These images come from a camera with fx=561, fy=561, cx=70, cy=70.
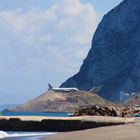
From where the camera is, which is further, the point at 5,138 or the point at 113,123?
the point at 113,123

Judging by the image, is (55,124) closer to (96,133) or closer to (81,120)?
(81,120)

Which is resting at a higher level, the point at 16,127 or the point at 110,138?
the point at 16,127

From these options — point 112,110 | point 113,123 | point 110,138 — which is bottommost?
point 110,138

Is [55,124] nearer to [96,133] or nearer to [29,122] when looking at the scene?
[29,122]

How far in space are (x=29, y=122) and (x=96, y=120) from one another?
20.8 feet

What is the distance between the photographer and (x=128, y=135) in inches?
1379

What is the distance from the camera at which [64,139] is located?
35406mm

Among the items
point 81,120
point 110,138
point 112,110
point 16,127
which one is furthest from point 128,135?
point 112,110

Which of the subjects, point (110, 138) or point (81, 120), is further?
point (81, 120)

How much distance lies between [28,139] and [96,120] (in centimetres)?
1456

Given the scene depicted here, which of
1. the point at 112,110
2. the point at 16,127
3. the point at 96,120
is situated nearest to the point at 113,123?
the point at 96,120

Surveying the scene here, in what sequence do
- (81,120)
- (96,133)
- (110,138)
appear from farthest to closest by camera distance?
1. (81,120)
2. (96,133)
3. (110,138)

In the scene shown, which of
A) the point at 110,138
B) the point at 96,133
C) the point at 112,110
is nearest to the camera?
the point at 110,138

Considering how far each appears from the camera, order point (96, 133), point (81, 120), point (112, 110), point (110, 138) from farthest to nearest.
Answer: point (112, 110), point (81, 120), point (96, 133), point (110, 138)
